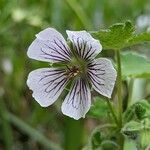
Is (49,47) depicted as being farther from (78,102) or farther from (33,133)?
(33,133)

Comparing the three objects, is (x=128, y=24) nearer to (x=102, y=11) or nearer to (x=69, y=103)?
(x=69, y=103)

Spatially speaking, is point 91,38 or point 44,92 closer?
point 91,38

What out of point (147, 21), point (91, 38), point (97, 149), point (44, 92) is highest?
point (147, 21)

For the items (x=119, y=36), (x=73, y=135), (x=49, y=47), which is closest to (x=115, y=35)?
(x=119, y=36)

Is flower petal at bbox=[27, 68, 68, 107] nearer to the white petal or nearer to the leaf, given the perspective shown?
the white petal

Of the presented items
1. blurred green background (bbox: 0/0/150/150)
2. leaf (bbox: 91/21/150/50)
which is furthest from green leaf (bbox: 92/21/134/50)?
blurred green background (bbox: 0/0/150/150)

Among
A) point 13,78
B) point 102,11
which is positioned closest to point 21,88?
point 13,78

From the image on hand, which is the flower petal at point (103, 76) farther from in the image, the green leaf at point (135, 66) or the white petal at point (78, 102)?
the green leaf at point (135, 66)
